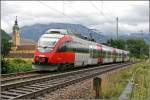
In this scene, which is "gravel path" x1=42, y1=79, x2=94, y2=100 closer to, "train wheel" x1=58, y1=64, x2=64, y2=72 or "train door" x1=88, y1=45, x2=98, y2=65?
"train wheel" x1=58, y1=64, x2=64, y2=72

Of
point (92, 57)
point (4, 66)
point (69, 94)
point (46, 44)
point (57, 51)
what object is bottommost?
point (69, 94)

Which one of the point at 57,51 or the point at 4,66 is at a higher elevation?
the point at 57,51

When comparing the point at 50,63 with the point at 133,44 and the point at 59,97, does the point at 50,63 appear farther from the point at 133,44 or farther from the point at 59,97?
the point at 133,44

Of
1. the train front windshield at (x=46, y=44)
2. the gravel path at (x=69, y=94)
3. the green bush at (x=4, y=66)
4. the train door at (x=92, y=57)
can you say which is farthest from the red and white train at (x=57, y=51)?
the gravel path at (x=69, y=94)

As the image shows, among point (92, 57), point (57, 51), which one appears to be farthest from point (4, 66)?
point (92, 57)

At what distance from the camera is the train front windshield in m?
28.1

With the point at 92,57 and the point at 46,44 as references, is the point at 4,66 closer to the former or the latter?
the point at 46,44

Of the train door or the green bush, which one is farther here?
the train door

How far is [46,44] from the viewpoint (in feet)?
92.8

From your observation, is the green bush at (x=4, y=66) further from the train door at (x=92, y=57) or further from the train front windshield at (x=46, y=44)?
the train door at (x=92, y=57)

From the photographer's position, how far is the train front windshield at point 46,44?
28.1m

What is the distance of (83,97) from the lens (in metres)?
13.7

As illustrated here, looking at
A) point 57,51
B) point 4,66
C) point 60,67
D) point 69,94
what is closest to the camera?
point 69,94

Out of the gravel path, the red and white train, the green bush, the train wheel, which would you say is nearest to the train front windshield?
the red and white train
